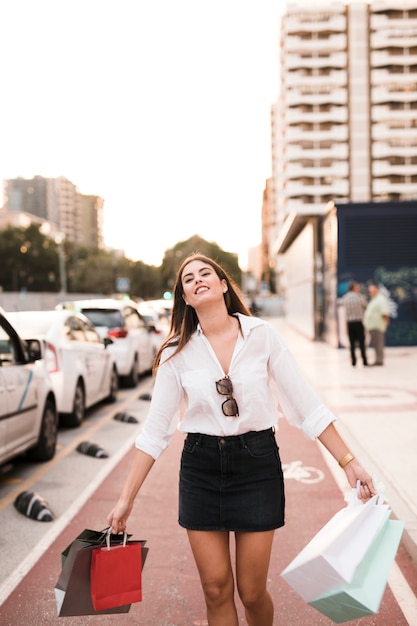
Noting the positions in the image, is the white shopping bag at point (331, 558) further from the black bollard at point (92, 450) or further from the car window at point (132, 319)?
the car window at point (132, 319)

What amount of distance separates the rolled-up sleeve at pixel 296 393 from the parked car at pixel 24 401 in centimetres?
392

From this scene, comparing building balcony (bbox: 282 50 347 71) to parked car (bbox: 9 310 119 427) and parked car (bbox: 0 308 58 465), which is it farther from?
parked car (bbox: 0 308 58 465)

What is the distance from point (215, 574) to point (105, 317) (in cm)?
1221

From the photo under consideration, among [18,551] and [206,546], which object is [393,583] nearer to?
[206,546]

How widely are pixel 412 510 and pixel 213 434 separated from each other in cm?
295

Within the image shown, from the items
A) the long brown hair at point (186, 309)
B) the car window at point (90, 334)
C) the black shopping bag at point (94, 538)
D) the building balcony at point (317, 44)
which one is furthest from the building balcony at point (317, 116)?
the black shopping bag at point (94, 538)

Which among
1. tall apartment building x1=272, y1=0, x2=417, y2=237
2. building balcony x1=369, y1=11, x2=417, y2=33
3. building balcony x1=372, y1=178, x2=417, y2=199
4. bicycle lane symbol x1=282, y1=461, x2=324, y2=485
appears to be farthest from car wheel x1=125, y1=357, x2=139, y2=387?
building balcony x1=369, y1=11, x2=417, y2=33

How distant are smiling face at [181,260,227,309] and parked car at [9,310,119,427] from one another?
5874 mm

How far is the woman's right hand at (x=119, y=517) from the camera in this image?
9.86 feet

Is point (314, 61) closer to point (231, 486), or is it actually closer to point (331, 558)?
point (231, 486)

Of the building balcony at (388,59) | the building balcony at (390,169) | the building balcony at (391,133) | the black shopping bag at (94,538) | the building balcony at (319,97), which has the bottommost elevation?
the black shopping bag at (94,538)

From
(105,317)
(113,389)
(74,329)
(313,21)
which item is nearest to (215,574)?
(74,329)

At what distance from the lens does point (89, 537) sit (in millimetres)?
2975

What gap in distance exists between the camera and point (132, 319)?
16156mm
